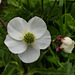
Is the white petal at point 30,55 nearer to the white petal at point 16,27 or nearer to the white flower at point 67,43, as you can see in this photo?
the white petal at point 16,27

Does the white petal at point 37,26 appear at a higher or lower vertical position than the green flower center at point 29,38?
higher

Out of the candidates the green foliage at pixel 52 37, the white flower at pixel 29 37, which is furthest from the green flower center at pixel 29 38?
the green foliage at pixel 52 37

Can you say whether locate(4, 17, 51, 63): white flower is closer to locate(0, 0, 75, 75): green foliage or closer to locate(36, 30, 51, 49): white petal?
locate(36, 30, 51, 49): white petal

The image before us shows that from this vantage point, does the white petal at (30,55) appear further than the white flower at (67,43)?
No

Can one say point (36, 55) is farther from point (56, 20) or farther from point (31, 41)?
point (56, 20)

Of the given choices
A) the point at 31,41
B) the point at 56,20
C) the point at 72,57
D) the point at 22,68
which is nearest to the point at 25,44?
the point at 31,41

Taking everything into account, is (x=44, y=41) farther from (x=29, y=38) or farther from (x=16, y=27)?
(x=16, y=27)

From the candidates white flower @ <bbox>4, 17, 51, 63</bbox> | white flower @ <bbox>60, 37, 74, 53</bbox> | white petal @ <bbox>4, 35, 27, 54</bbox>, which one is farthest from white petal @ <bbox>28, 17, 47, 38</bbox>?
white flower @ <bbox>60, 37, 74, 53</bbox>
